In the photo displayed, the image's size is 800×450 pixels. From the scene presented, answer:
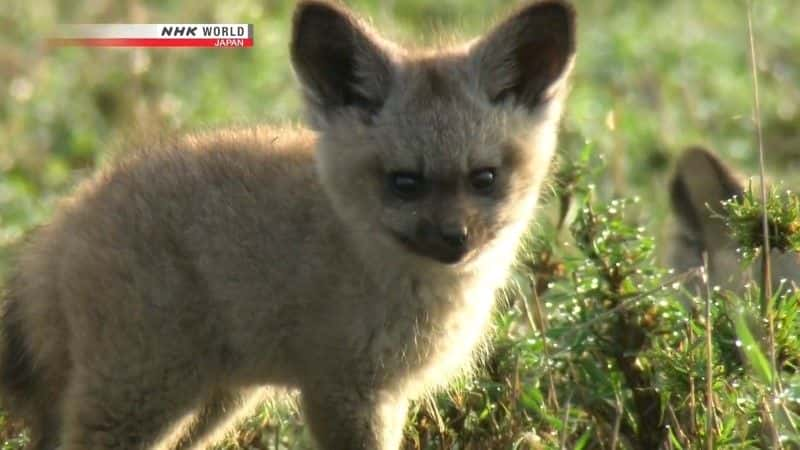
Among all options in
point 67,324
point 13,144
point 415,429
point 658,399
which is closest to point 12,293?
point 67,324

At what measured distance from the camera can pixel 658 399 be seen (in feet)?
18.1

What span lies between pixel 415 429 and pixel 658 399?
2.72ft

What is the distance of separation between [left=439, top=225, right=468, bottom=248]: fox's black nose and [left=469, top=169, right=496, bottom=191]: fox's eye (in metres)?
0.19

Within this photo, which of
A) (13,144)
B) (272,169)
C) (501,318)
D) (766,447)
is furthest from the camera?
(13,144)

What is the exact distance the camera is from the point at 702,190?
719 centimetres

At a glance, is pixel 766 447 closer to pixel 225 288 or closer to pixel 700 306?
pixel 700 306

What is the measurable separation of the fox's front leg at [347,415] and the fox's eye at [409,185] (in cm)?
62

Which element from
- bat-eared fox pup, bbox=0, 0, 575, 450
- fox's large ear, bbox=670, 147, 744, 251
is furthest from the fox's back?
fox's large ear, bbox=670, 147, 744, 251

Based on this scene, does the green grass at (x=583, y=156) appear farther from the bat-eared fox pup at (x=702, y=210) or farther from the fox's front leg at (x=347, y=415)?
the fox's front leg at (x=347, y=415)

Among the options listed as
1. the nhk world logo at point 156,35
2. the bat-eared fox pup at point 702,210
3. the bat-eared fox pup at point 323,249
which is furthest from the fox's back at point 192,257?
the nhk world logo at point 156,35

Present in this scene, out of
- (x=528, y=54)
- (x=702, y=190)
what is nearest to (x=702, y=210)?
(x=702, y=190)

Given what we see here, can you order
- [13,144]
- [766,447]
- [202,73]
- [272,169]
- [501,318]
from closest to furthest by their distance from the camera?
[766,447], [272,169], [501,318], [13,144], [202,73]

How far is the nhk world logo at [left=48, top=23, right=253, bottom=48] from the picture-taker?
7.71 m

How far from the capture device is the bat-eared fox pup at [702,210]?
22.8ft
